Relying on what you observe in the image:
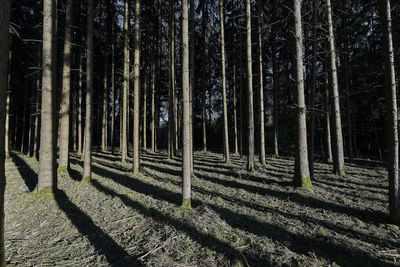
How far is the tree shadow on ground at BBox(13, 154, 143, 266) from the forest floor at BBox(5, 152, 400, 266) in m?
0.02

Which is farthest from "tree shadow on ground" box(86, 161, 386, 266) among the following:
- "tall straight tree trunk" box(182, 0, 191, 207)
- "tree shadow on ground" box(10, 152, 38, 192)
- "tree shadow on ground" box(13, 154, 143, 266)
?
"tree shadow on ground" box(10, 152, 38, 192)

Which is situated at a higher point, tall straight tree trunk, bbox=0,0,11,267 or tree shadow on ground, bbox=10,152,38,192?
tall straight tree trunk, bbox=0,0,11,267

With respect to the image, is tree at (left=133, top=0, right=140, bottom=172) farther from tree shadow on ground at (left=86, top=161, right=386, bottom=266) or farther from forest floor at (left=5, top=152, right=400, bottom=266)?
tree shadow on ground at (left=86, top=161, right=386, bottom=266)

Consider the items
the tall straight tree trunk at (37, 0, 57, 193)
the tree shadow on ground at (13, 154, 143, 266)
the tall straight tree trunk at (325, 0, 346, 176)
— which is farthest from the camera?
the tall straight tree trunk at (325, 0, 346, 176)

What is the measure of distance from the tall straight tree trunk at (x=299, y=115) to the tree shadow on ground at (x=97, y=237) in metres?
6.35

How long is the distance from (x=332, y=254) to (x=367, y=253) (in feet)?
2.05

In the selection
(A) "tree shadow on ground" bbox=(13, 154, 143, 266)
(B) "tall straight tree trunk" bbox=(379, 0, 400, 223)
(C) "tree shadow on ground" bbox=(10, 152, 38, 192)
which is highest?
(B) "tall straight tree trunk" bbox=(379, 0, 400, 223)

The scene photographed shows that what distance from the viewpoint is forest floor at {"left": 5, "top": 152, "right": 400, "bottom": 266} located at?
3.18m

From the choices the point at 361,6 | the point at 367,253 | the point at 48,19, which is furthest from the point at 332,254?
the point at 361,6

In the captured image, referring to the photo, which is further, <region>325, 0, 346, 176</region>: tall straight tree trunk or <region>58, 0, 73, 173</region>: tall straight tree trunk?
<region>325, 0, 346, 176</region>: tall straight tree trunk

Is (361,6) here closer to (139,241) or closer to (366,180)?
(366,180)

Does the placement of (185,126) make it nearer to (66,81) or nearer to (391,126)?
(391,126)

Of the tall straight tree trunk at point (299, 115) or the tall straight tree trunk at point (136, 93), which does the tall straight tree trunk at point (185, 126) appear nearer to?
the tall straight tree trunk at point (299, 115)

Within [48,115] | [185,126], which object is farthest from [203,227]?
[48,115]
